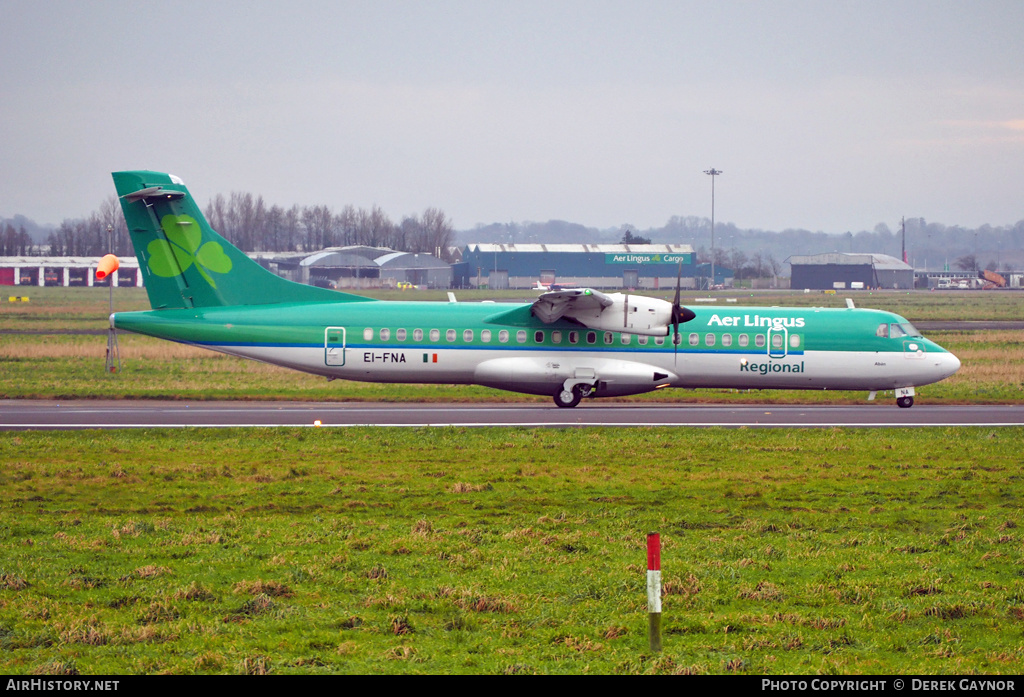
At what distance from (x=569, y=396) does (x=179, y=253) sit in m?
13.0

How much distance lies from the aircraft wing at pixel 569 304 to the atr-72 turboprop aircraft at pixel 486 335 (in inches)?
2.5

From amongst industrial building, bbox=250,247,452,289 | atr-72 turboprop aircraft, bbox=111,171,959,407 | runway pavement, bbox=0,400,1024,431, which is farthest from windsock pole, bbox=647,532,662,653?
industrial building, bbox=250,247,452,289

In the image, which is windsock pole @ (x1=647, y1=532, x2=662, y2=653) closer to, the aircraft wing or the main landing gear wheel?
the aircraft wing

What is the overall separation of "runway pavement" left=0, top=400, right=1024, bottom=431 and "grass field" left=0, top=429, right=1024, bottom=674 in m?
3.85

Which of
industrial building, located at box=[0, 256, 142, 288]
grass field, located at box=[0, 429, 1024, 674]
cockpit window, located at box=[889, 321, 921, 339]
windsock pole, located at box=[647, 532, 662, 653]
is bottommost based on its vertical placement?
grass field, located at box=[0, 429, 1024, 674]

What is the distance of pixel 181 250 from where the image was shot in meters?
29.8

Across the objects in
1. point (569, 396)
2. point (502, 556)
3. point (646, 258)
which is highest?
point (646, 258)

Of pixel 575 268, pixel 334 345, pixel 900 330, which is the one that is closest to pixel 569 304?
pixel 334 345

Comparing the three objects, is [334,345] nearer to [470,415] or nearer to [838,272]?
[470,415]

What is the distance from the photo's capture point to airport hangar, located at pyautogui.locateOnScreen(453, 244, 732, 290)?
459 feet

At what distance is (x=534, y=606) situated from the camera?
37.1 feet

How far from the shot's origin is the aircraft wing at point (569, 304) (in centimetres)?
2867
